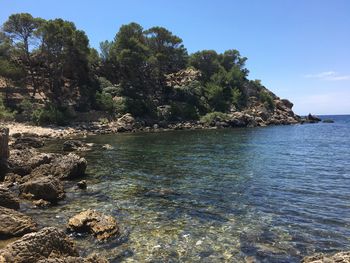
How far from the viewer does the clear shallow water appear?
1309 centimetres

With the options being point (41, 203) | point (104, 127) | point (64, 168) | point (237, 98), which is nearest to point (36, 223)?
point (41, 203)

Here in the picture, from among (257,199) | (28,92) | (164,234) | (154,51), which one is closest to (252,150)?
(257,199)

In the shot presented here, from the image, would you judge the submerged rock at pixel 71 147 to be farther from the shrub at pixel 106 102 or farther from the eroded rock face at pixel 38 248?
the shrub at pixel 106 102

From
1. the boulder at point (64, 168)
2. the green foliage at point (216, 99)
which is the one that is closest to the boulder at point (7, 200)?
the boulder at point (64, 168)

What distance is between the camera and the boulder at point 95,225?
14164 millimetres

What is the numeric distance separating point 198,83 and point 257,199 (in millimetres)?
94391

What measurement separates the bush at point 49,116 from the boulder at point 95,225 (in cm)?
5899

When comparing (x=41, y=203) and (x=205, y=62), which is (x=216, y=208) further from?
(x=205, y=62)

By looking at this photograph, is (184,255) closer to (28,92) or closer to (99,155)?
(99,155)

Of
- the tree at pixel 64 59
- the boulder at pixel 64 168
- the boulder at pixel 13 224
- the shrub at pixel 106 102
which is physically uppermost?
the tree at pixel 64 59

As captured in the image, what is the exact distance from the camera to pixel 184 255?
41.1ft

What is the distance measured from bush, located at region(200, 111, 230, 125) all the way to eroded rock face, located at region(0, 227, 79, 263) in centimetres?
8441

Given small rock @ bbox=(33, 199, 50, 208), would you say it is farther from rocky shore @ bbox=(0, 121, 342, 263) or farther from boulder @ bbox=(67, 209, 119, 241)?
boulder @ bbox=(67, 209, 119, 241)

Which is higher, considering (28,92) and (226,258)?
(28,92)
